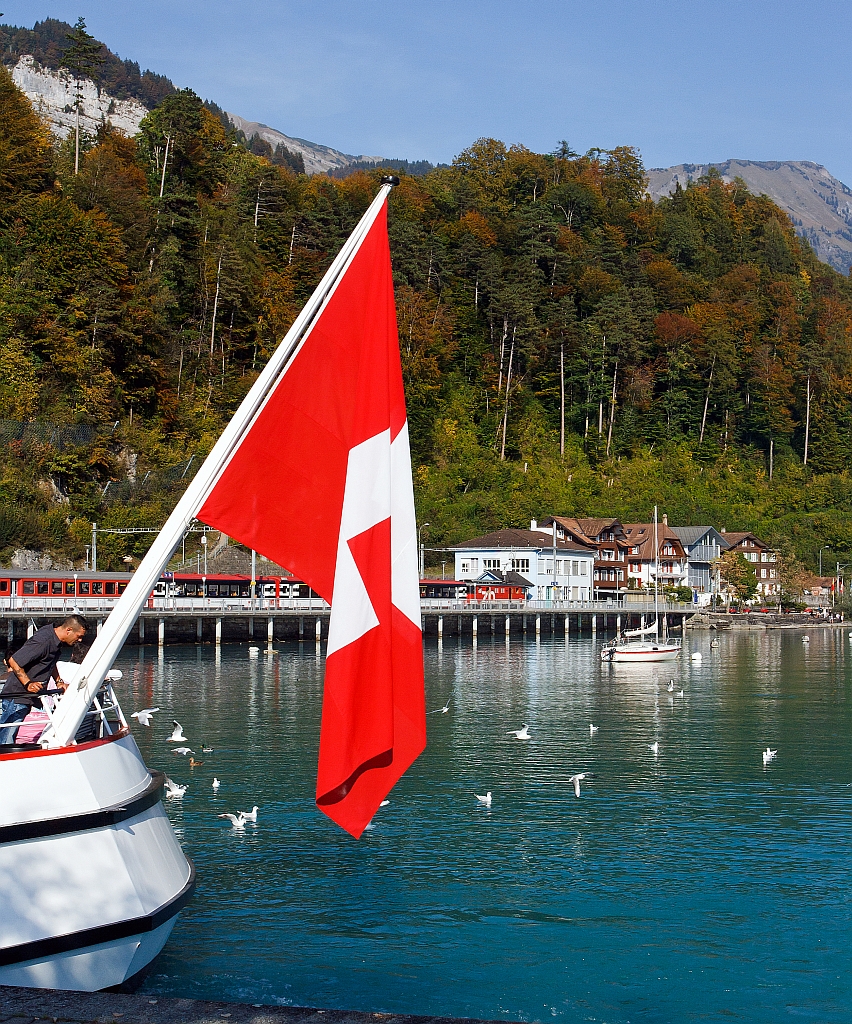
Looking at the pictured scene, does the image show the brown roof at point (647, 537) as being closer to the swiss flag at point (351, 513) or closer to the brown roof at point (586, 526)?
the brown roof at point (586, 526)

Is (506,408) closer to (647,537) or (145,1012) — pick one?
(647,537)

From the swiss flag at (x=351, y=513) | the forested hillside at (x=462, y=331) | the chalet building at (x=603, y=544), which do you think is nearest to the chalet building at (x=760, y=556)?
the forested hillside at (x=462, y=331)

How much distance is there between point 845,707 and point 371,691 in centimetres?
Answer: 3694

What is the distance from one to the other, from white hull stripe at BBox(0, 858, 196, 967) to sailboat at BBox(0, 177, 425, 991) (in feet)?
0.03

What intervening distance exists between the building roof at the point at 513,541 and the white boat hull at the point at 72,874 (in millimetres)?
90879

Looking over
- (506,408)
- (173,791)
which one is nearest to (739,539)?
(506,408)

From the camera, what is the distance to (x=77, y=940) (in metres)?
9.63

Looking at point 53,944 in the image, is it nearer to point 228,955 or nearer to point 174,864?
point 174,864

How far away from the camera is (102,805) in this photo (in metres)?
9.91

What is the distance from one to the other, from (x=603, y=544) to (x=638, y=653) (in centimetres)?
4782

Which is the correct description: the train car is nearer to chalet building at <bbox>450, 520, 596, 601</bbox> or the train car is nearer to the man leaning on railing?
chalet building at <bbox>450, 520, 596, 601</bbox>

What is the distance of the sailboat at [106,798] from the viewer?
9422mm

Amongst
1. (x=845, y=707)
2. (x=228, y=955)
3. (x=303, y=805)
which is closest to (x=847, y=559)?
(x=845, y=707)

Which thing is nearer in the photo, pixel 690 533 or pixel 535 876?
pixel 535 876
